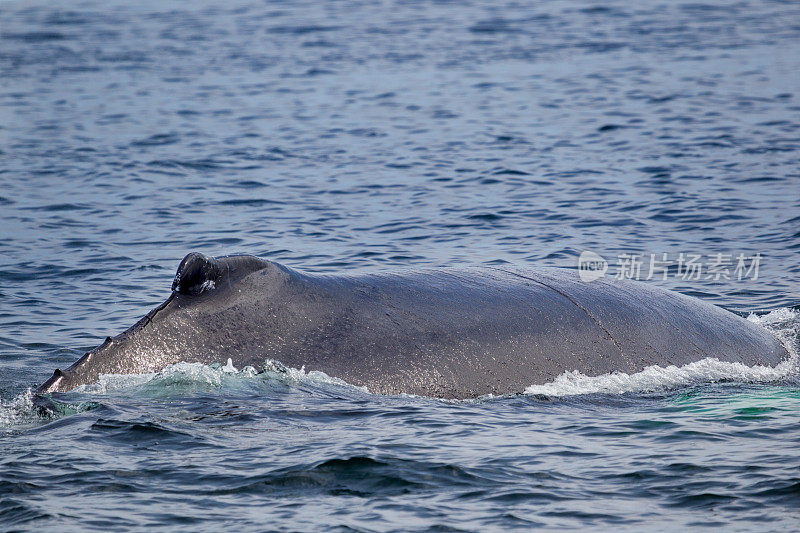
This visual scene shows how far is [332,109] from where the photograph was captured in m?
28.4

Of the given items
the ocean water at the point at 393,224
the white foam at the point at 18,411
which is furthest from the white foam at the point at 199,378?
the white foam at the point at 18,411

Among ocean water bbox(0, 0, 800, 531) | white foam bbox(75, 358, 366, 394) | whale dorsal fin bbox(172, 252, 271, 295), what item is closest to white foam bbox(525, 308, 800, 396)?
ocean water bbox(0, 0, 800, 531)

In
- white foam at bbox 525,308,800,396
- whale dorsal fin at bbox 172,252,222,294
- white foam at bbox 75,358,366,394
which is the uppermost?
whale dorsal fin at bbox 172,252,222,294

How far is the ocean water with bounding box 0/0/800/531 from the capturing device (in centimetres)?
727

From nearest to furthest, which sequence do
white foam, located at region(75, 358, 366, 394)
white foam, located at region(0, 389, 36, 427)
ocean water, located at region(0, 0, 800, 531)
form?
ocean water, located at region(0, 0, 800, 531) → white foam, located at region(75, 358, 366, 394) → white foam, located at region(0, 389, 36, 427)

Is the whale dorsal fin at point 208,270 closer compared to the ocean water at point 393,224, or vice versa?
the ocean water at point 393,224

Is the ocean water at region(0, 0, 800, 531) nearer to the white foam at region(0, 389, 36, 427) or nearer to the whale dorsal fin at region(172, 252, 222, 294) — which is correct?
the white foam at region(0, 389, 36, 427)

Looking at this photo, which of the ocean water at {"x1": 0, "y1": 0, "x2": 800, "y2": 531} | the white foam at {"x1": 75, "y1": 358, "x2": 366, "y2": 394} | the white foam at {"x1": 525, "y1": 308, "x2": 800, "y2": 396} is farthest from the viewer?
the white foam at {"x1": 525, "y1": 308, "x2": 800, "y2": 396}

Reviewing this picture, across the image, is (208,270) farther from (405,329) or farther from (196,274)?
(405,329)

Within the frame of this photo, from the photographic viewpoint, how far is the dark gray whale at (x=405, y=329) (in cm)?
790

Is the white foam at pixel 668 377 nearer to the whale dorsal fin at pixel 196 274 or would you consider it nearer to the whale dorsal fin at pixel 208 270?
the whale dorsal fin at pixel 208 270

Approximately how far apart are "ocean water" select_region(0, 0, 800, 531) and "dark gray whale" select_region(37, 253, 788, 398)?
0.55 feet

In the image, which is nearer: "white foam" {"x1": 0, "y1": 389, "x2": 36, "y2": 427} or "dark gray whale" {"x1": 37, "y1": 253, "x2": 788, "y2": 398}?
"dark gray whale" {"x1": 37, "y1": 253, "x2": 788, "y2": 398}

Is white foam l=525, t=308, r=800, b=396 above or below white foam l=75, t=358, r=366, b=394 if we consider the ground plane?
below
